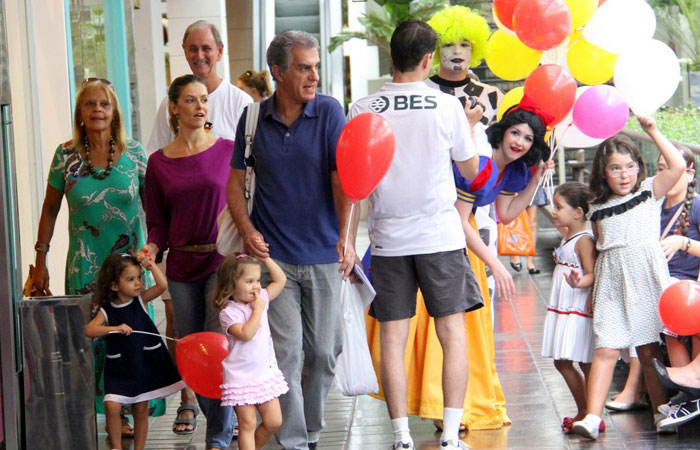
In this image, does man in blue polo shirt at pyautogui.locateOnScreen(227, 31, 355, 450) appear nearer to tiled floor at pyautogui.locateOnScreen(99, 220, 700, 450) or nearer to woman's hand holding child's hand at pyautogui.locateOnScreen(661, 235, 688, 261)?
tiled floor at pyautogui.locateOnScreen(99, 220, 700, 450)

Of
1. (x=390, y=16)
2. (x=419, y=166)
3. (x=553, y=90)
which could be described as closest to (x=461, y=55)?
(x=553, y=90)

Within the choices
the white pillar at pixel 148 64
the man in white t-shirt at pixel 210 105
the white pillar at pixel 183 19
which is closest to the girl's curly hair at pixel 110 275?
→ the man in white t-shirt at pixel 210 105

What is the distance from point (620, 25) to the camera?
19.1ft

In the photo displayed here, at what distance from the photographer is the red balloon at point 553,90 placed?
5.48 m

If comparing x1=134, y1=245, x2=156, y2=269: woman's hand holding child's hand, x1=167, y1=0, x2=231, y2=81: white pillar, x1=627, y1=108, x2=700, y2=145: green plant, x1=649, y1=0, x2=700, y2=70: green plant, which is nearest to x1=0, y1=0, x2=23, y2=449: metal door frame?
x1=134, y1=245, x2=156, y2=269: woman's hand holding child's hand

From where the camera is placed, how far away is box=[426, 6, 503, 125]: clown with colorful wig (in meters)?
5.82

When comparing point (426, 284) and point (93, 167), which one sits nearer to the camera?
point (426, 284)

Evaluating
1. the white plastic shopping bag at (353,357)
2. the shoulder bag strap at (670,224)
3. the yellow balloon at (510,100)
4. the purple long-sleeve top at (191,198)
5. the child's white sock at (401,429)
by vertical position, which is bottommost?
the child's white sock at (401,429)

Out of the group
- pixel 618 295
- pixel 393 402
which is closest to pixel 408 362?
pixel 393 402

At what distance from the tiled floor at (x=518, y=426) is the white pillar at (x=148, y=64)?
480cm

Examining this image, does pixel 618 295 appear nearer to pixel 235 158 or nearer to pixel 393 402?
pixel 393 402

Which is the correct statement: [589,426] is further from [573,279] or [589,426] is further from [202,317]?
[202,317]

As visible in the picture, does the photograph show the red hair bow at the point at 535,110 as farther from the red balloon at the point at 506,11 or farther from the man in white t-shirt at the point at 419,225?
the red balloon at the point at 506,11

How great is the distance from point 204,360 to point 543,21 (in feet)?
8.28
